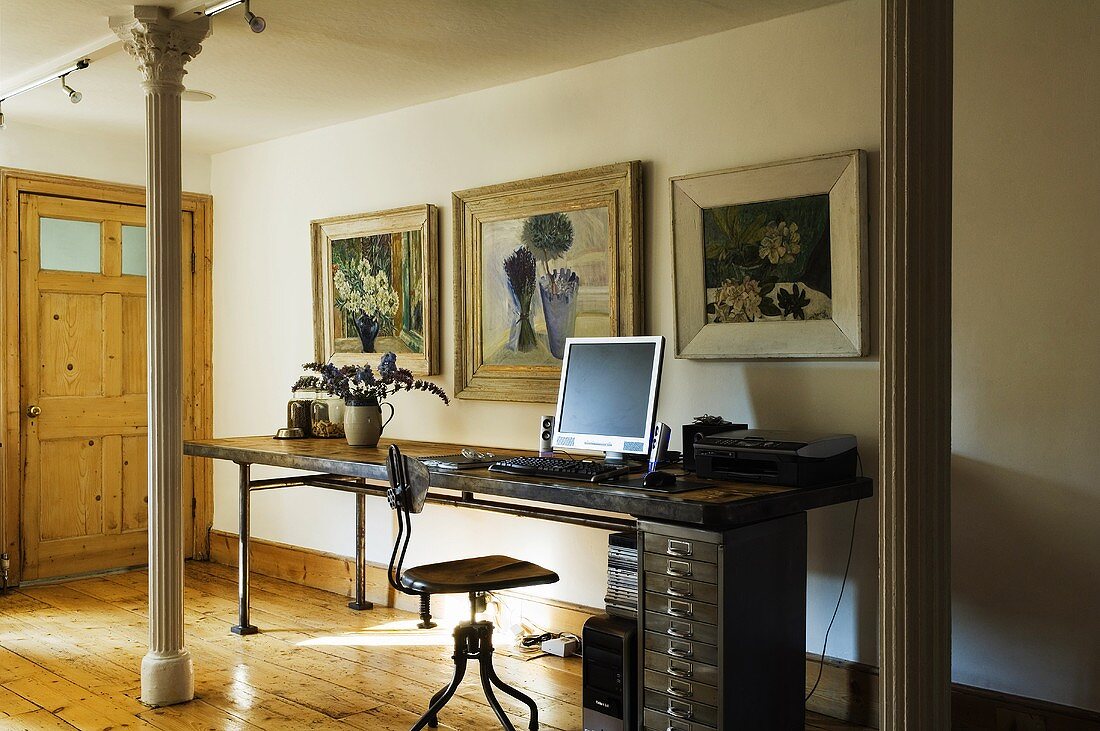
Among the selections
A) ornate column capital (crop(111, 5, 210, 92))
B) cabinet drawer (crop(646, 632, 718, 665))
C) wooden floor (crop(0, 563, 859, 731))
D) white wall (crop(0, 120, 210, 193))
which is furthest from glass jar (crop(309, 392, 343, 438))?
cabinet drawer (crop(646, 632, 718, 665))

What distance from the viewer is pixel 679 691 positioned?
2877 mm

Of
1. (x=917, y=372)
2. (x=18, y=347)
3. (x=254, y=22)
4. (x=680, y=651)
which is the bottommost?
(x=680, y=651)

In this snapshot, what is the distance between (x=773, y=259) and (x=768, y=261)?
2 centimetres

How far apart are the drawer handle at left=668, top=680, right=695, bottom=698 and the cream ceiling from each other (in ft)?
7.39

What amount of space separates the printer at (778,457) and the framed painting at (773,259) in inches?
15.6

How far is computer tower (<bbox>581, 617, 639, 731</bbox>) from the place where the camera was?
3.08 meters

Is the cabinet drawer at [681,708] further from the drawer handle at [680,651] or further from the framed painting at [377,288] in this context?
the framed painting at [377,288]

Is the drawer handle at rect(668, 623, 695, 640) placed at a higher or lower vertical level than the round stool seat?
lower

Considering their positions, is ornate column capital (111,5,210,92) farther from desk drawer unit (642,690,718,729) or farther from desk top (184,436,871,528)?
desk drawer unit (642,690,718,729)

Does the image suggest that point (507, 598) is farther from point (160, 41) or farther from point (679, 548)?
point (160, 41)

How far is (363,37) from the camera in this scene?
384 centimetres

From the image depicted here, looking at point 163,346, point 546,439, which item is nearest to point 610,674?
point 546,439

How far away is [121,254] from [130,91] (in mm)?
1361

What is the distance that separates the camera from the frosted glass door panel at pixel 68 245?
5488 mm
